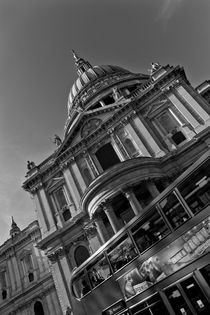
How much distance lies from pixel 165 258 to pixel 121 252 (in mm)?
2017

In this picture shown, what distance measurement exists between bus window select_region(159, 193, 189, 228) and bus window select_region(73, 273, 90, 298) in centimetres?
496

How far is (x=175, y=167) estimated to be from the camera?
858 inches

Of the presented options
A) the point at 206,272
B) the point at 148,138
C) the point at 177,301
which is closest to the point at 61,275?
the point at 148,138

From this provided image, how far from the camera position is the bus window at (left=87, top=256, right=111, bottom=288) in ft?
35.0

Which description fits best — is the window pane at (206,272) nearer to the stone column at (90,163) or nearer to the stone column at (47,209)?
the stone column at (90,163)

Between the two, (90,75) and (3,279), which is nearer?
(3,279)

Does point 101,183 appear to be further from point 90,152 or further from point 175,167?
point 90,152

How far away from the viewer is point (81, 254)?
2372 centimetres

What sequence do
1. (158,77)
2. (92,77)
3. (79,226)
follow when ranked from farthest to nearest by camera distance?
(92,77) < (158,77) < (79,226)

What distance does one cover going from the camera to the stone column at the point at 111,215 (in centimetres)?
1934

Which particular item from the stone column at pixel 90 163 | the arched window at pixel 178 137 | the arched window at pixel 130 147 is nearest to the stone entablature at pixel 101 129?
the stone column at pixel 90 163

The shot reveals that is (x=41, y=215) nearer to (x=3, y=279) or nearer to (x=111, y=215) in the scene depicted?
(x=111, y=215)

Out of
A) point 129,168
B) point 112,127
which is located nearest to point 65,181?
point 112,127

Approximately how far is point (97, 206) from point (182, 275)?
13107 millimetres
